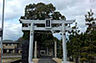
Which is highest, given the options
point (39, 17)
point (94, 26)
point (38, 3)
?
point (38, 3)

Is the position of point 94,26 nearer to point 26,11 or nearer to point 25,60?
point 25,60

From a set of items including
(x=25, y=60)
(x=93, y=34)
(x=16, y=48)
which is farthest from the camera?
(x=16, y=48)

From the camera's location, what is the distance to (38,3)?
3566 cm

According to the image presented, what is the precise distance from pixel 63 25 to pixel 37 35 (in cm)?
1662

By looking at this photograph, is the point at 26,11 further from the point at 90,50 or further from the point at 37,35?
the point at 90,50

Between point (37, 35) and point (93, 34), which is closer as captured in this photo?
point (93, 34)

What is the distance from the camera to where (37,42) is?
3769 cm

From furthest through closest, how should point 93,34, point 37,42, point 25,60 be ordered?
1. point 37,42
2. point 93,34
3. point 25,60

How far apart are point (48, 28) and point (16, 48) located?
1487 inches

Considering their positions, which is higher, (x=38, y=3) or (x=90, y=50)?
(x=38, y=3)

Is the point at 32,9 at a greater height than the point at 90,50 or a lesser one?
greater

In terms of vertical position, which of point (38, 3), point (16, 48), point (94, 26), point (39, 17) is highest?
point (38, 3)

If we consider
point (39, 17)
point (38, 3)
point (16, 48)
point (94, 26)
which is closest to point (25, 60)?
point (94, 26)

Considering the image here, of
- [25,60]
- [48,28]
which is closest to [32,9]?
[48,28]
